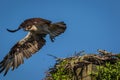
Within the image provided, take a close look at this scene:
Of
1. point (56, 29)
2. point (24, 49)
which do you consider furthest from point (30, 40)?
point (56, 29)

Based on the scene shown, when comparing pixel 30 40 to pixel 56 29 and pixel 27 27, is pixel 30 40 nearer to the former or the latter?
pixel 27 27

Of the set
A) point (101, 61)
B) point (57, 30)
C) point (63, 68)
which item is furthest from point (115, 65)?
point (57, 30)

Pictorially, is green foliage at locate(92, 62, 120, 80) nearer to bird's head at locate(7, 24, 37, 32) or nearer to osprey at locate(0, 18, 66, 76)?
osprey at locate(0, 18, 66, 76)

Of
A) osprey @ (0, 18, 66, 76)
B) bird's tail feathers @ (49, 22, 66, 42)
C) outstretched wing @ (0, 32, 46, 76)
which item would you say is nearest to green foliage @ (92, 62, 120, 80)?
osprey @ (0, 18, 66, 76)

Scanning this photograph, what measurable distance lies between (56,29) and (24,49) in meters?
1.19

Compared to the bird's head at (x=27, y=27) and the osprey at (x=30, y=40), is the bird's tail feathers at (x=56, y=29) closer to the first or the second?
the osprey at (x=30, y=40)

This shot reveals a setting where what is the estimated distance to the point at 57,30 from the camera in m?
17.4

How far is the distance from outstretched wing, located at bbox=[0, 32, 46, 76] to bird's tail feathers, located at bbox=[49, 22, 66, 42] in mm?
410

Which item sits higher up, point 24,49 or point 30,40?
point 30,40

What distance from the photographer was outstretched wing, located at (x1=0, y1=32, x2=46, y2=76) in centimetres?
1742

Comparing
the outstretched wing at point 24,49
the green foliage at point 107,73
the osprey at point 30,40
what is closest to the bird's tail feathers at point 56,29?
the osprey at point 30,40

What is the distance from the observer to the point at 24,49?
58.6 ft

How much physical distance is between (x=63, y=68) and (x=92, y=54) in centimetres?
78

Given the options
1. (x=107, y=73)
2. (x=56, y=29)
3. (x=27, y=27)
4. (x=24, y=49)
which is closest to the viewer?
(x=107, y=73)
